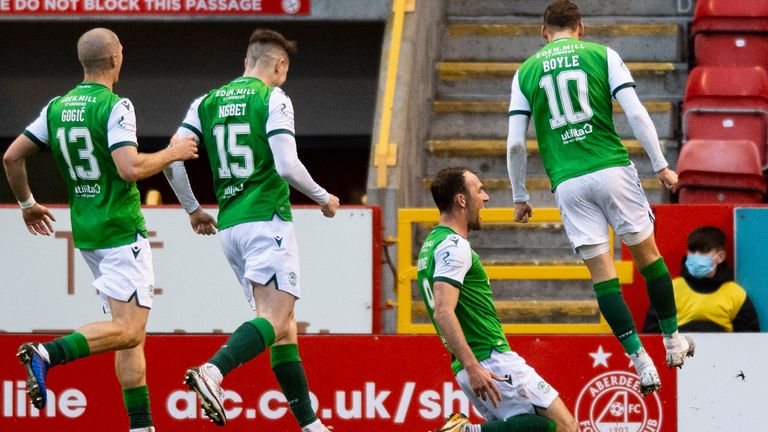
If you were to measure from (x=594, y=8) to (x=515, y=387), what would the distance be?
26.6ft

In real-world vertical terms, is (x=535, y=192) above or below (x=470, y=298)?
above

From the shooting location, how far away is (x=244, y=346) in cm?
823

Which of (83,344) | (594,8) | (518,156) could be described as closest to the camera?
(83,344)

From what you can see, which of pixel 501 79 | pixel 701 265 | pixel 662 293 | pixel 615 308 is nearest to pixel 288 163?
pixel 615 308

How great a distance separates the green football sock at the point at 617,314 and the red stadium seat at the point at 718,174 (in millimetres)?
4987

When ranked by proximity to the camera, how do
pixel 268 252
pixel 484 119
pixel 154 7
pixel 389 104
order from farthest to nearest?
pixel 154 7 → pixel 484 119 → pixel 389 104 → pixel 268 252

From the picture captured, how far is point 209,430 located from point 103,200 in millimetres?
2301

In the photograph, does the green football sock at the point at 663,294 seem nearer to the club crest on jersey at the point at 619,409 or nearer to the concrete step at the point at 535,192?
the club crest on jersey at the point at 619,409

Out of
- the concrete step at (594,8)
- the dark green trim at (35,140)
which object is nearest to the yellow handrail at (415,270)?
the dark green trim at (35,140)

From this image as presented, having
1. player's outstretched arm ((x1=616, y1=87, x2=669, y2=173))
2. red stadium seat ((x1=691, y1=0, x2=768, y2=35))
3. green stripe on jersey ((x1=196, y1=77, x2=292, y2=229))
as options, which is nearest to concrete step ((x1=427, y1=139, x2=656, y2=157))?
red stadium seat ((x1=691, y1=0, x2=768, y2=35))

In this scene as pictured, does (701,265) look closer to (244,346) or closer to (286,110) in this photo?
(286,110)

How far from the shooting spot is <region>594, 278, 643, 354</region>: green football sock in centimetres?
884

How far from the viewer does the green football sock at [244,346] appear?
8148 millimetres

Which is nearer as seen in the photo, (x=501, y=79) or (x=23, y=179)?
(x=23, y=179)
